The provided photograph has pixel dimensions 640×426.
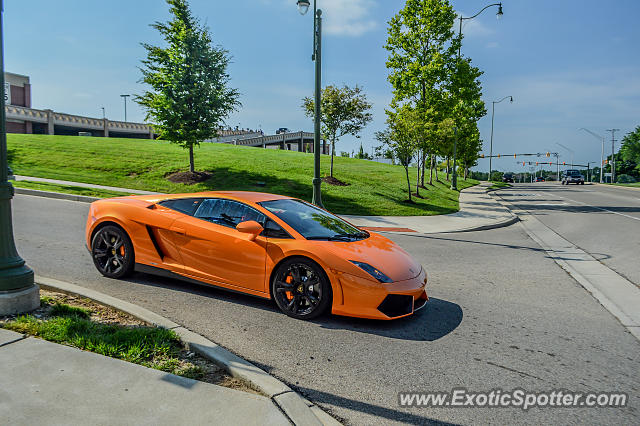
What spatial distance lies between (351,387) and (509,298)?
11.8 ft

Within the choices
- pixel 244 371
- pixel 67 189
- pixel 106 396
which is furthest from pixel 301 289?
pixel 67 189

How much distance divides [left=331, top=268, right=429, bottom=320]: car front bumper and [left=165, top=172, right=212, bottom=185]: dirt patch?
648 inches

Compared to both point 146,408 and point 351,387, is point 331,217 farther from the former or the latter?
point 146,408

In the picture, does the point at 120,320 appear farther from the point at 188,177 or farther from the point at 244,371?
the point at 188,177

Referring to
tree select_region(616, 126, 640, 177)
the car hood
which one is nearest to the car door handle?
the car hood

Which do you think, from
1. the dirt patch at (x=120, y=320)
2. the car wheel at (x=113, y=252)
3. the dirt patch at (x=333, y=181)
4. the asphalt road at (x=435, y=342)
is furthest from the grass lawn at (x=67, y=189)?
the dirt patch at (x=120, y=320)

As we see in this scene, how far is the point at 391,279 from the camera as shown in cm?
475

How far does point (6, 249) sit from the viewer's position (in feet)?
14.9

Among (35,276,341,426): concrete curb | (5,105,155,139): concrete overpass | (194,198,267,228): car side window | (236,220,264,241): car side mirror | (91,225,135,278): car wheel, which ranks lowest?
(35,276,341,426): concrete curb

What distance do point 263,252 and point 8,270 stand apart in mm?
2540

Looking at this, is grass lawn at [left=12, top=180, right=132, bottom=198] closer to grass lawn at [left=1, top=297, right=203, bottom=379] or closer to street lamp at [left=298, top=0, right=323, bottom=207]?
street lamp at [left=298, top=0, right=323, bottom=207]

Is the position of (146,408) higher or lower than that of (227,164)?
Result: lower

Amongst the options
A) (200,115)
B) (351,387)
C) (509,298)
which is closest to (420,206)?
(200,115)

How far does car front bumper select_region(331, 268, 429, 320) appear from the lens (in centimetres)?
466
